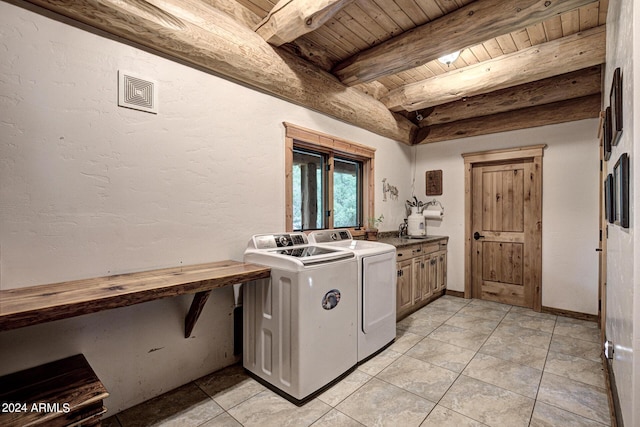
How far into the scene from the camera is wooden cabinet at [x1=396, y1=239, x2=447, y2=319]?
3363 mm

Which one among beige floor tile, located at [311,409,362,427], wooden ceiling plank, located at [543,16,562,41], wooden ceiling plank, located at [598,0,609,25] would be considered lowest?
beige floor tile, located at [311,409,362,427]

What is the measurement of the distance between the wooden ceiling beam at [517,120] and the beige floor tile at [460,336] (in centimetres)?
274

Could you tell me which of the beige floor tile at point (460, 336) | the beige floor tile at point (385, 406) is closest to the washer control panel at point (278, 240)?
the beige floor tile at point (385, 406)

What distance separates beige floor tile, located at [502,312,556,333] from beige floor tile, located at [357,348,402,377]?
1.62m

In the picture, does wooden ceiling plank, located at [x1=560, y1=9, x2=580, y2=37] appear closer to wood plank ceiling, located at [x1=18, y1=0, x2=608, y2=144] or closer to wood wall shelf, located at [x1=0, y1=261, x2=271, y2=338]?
wood plank ceiling, located at [x1=18, y1=0, x2=608, y2=144]

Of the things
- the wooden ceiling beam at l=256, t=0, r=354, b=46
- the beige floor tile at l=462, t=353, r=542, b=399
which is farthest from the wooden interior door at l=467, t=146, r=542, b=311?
the wooden ceiling beam at l=256, t=0, r=354, b=46

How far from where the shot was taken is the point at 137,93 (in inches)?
74.3

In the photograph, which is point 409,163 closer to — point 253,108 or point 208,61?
point 253,108

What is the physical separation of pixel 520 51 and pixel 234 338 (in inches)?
151

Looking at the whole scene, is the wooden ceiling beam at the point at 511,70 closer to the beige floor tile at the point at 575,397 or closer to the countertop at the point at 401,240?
the countertop at the point at 401,240

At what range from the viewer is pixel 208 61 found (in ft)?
7.05

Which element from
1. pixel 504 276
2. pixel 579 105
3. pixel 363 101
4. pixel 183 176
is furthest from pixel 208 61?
pixel 504 276

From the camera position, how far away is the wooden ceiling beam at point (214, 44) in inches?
67.1

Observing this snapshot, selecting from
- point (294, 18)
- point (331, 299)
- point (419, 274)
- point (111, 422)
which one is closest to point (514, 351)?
point (419, 274)
